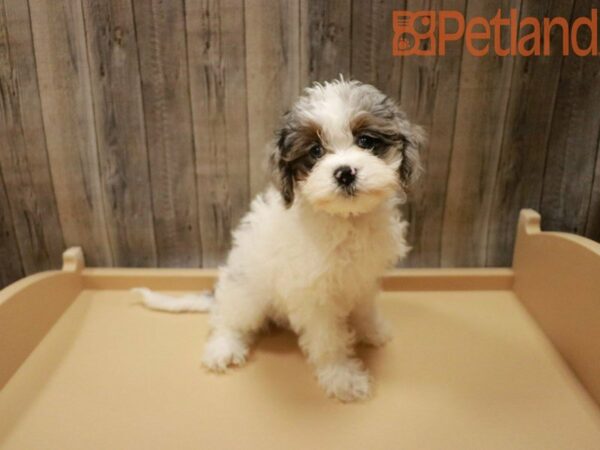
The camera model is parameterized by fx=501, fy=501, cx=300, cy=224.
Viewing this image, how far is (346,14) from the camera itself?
76.9 inches

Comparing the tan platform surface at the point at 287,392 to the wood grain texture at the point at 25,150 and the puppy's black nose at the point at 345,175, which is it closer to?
the wood grain texture at the point at 25,150

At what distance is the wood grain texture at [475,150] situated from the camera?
203 cm

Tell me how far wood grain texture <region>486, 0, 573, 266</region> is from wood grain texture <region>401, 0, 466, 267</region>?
24 cm

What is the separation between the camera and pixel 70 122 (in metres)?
2.15

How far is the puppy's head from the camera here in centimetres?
143

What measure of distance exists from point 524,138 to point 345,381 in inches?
50.7

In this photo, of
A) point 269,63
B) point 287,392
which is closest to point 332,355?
point 287,392

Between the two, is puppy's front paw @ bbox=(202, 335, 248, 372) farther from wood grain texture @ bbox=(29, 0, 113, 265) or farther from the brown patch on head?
wood grain texture @ bbox=(29, 0, 113, 265)

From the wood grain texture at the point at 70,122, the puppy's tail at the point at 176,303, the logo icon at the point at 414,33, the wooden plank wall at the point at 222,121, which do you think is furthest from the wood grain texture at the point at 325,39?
the puppy's tail at the point at 176,303

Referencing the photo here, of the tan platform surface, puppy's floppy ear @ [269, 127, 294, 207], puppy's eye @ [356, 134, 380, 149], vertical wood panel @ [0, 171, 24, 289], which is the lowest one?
the tan platform surface

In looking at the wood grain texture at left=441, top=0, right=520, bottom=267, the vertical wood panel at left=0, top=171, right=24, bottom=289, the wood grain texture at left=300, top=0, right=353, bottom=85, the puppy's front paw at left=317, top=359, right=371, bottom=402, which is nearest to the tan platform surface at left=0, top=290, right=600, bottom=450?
the puppy's front paw at left=317, top=359, right=371, bottom=402

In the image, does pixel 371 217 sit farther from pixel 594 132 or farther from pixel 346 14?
pixel 594 132

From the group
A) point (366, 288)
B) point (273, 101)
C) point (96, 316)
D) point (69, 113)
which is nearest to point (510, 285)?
point (366, 288)

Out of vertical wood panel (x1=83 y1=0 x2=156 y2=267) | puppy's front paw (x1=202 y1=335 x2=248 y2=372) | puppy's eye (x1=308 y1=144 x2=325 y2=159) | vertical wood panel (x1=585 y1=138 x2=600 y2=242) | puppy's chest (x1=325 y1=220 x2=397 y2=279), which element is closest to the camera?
puppy's eye (x1=308 y1=144 x2=325 y2=159)
